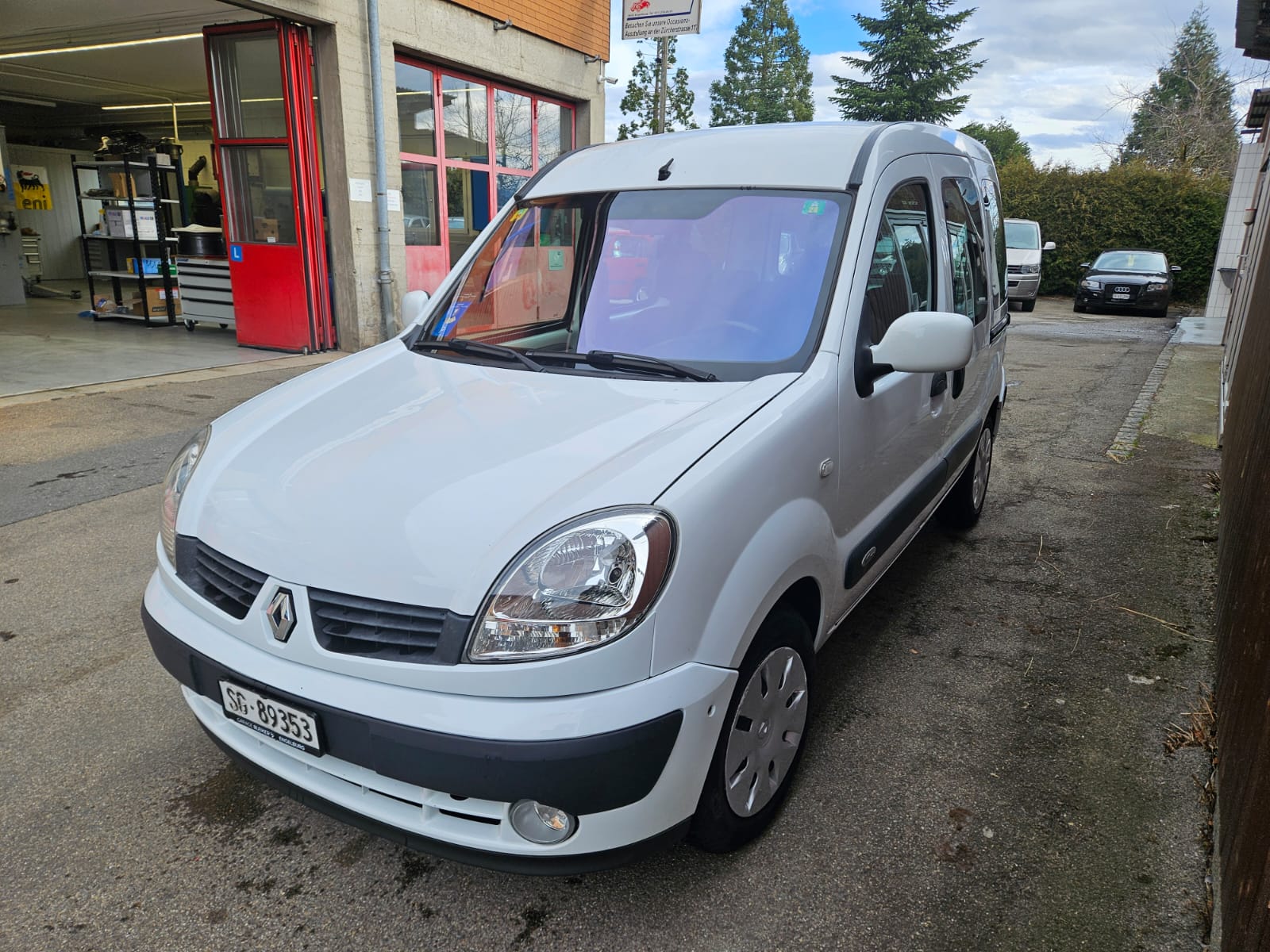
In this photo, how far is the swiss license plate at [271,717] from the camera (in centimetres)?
183

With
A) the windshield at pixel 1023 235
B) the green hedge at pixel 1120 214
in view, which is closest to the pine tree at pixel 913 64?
the green hedge at pixel 1120 214

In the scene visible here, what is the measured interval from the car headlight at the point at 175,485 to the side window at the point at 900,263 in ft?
6.56

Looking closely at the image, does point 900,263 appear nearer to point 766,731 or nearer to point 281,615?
point 766,731

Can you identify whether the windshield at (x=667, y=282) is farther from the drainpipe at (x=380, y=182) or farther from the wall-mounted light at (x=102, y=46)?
the wall-mounted light at (x=102, y=46)

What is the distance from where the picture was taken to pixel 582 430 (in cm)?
212

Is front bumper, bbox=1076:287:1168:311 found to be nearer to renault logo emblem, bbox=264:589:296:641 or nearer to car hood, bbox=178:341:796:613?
car hood, bbox=178:341:796:613

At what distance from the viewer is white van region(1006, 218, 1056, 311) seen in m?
17.7

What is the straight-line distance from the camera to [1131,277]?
706 inches

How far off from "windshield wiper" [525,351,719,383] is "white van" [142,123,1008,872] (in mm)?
16

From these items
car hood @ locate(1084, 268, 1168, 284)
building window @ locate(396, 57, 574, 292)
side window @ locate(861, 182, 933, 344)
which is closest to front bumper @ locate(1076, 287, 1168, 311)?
car hood @ locate(1084, 268, 1168, 284)

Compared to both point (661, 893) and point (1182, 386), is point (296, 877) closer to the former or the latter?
point (661, 893)

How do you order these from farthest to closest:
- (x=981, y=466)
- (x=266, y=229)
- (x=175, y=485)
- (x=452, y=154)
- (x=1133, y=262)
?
(x=1133, y=262) < (x=452, y=154) < (x=266, y=229) < (x=981, y=466) < (x=175, y=485)

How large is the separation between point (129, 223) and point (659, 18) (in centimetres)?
846

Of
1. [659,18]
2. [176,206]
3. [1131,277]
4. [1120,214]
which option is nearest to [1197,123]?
[1120,214]
